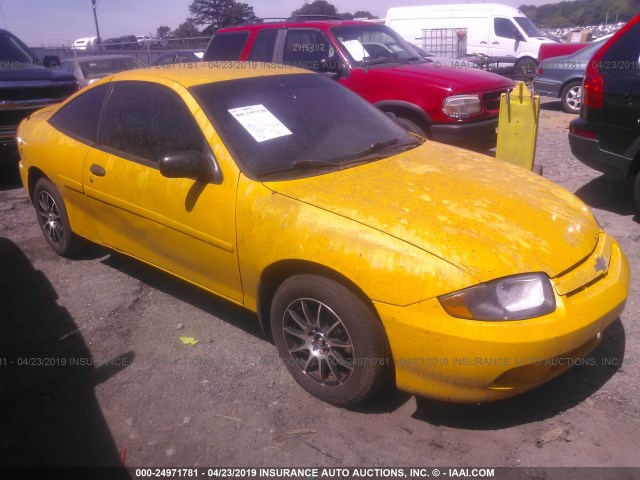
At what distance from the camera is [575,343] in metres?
2.45

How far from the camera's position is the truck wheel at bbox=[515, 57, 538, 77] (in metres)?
16.5

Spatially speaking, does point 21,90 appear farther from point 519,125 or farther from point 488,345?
point 488,345

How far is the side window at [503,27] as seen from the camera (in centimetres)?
1761

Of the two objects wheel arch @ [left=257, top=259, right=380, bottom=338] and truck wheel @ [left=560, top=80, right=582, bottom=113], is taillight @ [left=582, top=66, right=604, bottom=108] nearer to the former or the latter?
wheel arch @ [left=257, top=259, right=380, bottom=338]

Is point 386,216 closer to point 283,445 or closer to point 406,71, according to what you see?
point 283,445

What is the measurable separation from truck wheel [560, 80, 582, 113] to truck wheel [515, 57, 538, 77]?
4888 mm

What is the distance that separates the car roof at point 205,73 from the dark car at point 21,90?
12.2 feet

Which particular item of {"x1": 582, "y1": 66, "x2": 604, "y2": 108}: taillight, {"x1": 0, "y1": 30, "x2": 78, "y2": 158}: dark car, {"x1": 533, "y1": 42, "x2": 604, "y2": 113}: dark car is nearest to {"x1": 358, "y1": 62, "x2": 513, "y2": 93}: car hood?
{"x1": 582, "y1": 66, "x2": 604, "y2": 108}: taillight

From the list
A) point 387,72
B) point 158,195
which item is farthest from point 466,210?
point 387,72

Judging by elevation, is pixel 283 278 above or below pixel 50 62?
below

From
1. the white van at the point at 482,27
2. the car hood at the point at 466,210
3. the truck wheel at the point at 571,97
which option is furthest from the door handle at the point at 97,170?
the white van at the point at 482,27

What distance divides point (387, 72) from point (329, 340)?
454 centimetres

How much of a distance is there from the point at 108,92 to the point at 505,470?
354 centimetres

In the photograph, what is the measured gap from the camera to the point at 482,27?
17.8 m
